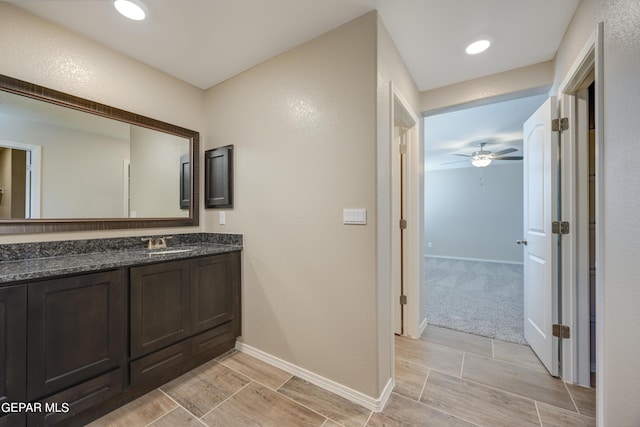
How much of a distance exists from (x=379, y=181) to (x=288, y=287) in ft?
3.46

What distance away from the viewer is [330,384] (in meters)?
1.73

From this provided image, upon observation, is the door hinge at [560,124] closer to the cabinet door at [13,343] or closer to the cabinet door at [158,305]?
the cabinet door at [158,305]

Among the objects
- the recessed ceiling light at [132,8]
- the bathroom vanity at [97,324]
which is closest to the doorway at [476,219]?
the bathroom vanity at [97,324]

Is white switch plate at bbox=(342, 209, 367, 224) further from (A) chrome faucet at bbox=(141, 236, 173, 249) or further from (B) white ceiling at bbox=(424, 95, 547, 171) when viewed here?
(B) white ceiling at bbox=(424, 95, 547, 171)

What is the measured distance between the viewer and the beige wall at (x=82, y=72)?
1.55 meters

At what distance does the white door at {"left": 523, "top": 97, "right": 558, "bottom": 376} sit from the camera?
1.90 m

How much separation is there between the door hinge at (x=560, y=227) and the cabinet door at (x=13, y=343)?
322 centimetres

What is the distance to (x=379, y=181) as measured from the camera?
159 centimetres

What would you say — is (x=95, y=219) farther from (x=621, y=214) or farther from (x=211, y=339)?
(x=621, y=214)

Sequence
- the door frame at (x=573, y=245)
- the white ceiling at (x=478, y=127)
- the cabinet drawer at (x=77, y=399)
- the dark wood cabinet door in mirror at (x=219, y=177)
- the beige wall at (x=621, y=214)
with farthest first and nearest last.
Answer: the white ceiling at (x=478, y=127) < the dark wood cabinet door in mirror at (x=219, y=177) < the door frame at (x=573, y=245) < the cabinet drawer at (x=77, y=399) < the beige wall at (x=621, y=214)

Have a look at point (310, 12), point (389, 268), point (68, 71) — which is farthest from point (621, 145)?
point (68, 71)

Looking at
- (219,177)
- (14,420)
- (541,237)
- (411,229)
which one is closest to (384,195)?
(411,229)

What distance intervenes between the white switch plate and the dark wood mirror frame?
1614mm

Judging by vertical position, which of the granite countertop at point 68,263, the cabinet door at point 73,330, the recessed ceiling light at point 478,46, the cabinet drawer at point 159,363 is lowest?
the cabinet drawer at point 159,363
